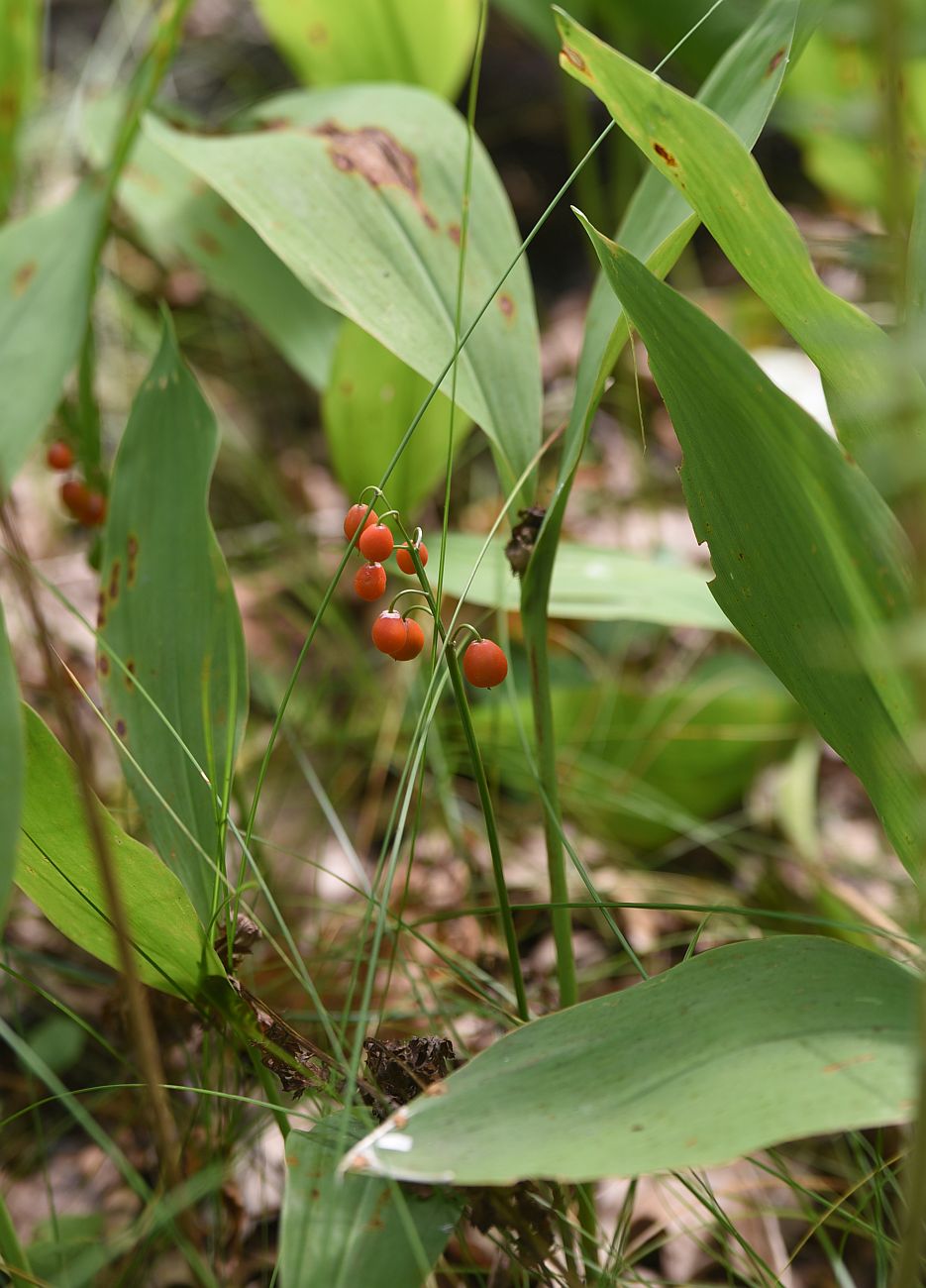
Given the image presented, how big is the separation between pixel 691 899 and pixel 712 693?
0.25m

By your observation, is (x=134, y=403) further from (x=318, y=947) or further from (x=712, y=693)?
(x=712, y=693)

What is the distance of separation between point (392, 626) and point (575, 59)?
358 mm

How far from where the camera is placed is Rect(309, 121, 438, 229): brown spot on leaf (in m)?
0.92

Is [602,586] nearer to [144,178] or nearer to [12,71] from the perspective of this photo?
[144,178]

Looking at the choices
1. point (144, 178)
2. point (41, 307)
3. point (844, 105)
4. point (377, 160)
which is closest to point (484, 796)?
point (377, 160)

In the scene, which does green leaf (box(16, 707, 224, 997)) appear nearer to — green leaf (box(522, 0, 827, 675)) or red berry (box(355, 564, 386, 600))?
red berry (box(355, 564, 386, 600))

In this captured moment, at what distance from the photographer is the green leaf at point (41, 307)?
0.97m

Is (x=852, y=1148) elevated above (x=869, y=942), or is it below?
below

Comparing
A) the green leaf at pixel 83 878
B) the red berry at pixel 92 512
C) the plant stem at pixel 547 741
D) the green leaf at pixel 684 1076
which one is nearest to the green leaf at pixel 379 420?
the red berry at pixel 92 512

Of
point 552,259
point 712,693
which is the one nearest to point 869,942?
point 712,693

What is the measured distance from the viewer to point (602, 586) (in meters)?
1.04

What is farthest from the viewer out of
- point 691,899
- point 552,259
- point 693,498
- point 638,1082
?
point 552,259

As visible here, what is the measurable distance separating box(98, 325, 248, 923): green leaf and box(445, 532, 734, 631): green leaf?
29 centimetres

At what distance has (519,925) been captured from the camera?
4.07 feet
